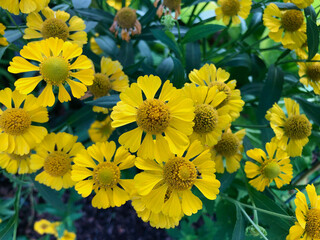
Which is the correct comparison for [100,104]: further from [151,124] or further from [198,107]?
[198,107]

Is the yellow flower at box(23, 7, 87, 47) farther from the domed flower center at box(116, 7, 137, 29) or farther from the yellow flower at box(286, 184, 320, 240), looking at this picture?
the yellow flower at box(286, 184, 320, 240)

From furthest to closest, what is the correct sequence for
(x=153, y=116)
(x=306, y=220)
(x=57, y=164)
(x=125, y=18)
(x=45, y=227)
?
(x=45, y=227), (x=125, y=18), (x=57, y=164), (x=306, y=220), (x=153, y=116)

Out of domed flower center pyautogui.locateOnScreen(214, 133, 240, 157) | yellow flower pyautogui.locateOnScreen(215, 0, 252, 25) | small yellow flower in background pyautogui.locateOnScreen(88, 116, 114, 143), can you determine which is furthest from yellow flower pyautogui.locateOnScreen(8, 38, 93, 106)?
yellow flower pyautogui.locateOnScreen(215, 0, 252, 25)

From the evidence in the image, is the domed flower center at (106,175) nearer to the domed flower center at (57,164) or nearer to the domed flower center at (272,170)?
the domed flower center at (57,164)

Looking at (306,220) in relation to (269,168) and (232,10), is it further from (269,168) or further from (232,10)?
(232,10)

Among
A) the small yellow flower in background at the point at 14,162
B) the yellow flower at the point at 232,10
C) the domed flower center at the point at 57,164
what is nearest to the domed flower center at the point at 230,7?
the yellow flower at the point at 232,10

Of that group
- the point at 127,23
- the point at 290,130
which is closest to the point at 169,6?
the point at 127,23
